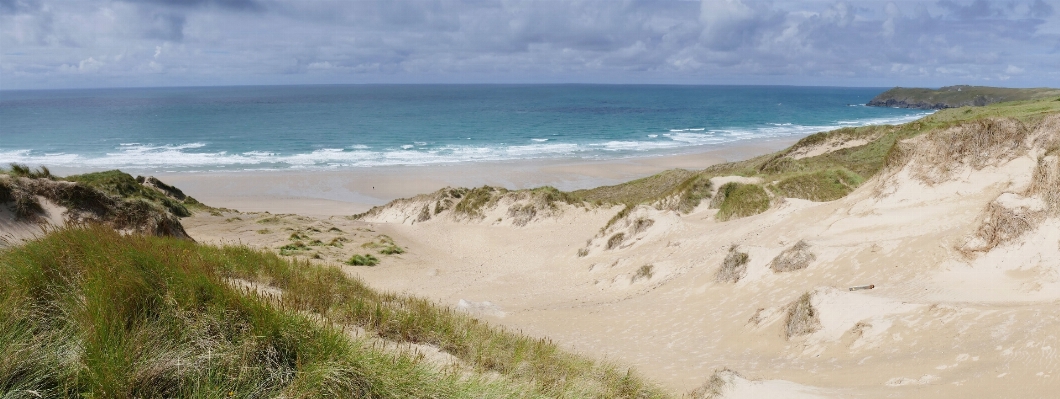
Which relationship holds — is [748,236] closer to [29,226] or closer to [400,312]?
[400,312]

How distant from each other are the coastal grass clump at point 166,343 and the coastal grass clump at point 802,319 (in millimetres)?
5633

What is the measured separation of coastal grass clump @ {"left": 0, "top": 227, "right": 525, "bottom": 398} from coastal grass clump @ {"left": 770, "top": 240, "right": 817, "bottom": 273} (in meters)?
8.52

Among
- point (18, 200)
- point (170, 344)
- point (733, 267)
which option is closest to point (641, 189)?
point (733, 267)

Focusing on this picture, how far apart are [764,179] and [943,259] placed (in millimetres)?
11654

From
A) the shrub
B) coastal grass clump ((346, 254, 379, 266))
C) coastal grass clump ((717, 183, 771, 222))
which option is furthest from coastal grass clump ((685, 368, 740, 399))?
coastal grass clump ((346, 254, 379, 266))

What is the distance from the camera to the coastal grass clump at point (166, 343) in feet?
11.3

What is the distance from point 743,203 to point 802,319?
1087cm

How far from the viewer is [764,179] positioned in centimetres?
2080

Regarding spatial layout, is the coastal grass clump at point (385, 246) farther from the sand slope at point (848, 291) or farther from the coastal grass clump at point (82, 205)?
the coastal grass clump at point (82, 205)

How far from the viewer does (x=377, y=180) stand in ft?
144

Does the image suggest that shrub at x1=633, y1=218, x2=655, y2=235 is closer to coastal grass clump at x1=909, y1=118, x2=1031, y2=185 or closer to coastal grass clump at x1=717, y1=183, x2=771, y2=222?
coastal grass clump at x1=717, y1=183, x2=771, y2=222

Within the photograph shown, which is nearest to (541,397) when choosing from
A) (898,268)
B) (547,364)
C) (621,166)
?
(547,364)

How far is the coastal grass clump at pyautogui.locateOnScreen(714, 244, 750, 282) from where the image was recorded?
11.9 meters

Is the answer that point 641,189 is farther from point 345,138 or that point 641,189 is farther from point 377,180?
point 345,138
